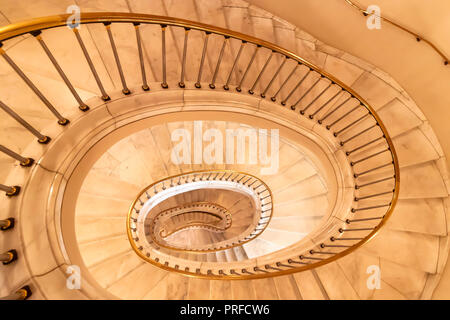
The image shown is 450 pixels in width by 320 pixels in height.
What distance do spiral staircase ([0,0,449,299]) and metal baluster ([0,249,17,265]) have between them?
12mm

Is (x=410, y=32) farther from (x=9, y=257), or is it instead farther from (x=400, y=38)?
(x=9, y=257)

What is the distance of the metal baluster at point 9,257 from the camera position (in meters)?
1.73

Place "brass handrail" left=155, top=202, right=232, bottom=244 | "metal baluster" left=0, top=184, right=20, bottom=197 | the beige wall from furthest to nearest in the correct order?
"brass handrail" left=155, top=202, right=232, bottom=244 → the beige wall → "metal baluster" left=0, top=184, right=20, bottom=197

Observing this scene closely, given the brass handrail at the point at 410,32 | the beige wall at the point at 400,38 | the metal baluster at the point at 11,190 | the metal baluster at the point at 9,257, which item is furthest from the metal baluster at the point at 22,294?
the brass handrail at the point at 410,32

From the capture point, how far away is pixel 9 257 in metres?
1.76

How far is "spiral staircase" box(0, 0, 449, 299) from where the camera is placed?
2.15 metres

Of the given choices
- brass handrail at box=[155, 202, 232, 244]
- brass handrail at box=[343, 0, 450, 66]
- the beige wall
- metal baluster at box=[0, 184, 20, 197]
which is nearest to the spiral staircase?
metal baluster at box=[0, 184, 20, 197]

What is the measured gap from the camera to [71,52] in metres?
2.93

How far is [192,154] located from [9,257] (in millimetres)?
4469

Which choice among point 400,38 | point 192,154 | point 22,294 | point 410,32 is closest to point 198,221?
point 192,154

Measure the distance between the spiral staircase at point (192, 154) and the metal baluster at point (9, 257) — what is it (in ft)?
0.04

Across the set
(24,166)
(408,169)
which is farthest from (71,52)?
(408,169)

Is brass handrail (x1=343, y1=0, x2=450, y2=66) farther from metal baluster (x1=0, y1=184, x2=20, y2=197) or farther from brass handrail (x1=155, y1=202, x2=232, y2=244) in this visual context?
brass handrail (x1=155, y1=202, x2=232, y2=244)
